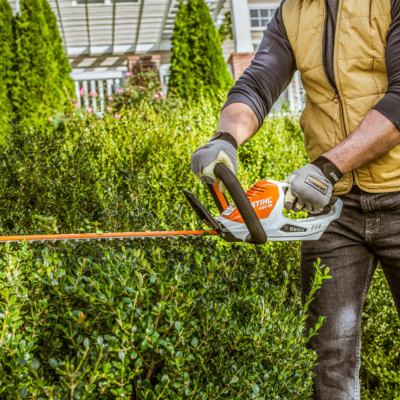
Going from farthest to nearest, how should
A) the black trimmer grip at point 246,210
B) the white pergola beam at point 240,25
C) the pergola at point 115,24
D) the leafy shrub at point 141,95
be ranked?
the pergola at point 115,24 < the white pergola beam at point 240,25 < the leafy shrub at point 141,95 < the black trimmer grip at point 246,210

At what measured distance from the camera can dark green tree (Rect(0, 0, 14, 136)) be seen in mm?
6659

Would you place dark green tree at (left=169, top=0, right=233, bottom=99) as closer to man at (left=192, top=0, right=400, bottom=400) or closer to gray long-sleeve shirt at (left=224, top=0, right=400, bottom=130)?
gray long-sleeve shirt at (left=224, top=0, right=400, bottom=130)

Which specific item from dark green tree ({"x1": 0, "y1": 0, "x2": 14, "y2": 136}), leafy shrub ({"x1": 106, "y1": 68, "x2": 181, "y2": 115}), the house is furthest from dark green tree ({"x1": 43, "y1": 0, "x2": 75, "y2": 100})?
the house

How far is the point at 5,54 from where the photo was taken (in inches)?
269

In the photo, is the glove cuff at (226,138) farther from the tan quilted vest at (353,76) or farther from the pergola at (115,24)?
the pergola at (115,24)

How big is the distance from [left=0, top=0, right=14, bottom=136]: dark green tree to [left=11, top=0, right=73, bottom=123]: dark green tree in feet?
0.30

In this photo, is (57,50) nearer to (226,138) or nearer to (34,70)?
(34,70)

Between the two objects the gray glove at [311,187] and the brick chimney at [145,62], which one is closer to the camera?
the gray glove at [311,187]

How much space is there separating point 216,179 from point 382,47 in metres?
0.73

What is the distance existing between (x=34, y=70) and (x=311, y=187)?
20.9 feet

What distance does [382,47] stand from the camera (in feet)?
5.24

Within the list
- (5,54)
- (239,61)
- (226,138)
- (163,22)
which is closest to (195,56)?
(239,61)


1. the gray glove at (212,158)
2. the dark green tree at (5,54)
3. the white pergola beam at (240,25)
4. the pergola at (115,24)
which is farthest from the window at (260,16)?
the gray glove at (212,158)

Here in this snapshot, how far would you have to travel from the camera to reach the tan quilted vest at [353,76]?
5.27ft
